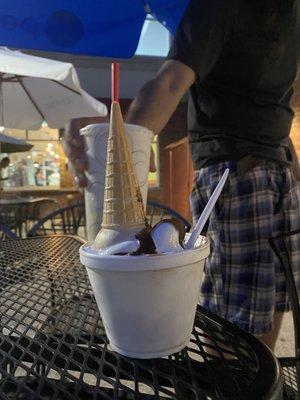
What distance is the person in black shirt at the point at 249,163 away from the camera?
1383mm

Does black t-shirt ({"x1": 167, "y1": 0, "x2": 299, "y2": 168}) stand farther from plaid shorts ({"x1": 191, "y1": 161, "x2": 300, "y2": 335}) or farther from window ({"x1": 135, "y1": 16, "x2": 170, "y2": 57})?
window ({"x1": 135, "y1": 16, "x2": 170, "y2": 57})

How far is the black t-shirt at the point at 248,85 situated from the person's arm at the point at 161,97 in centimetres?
20

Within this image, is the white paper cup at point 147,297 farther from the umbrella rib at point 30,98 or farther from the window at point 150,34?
the umbrella rib at point 30,98

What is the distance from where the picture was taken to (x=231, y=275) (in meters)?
1.43

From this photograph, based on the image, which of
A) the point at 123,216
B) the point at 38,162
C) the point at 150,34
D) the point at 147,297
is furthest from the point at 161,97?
the point at 38,162

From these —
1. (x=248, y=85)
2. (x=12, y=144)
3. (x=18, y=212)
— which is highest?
(x=12, y=144)

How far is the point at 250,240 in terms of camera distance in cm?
140

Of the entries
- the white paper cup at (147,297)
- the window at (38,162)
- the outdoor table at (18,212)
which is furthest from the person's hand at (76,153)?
the window at (38,162)

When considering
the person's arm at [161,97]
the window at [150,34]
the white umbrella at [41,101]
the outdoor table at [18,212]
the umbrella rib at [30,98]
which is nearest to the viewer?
the person's arm at [161,97]

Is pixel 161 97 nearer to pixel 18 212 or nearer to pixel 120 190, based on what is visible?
pixel 120 190

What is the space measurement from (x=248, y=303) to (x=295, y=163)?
2.32 ft

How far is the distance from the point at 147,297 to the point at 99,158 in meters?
0.48

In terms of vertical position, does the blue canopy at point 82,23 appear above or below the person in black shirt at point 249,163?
above

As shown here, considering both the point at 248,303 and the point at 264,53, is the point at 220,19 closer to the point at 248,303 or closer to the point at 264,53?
the point at 264,53
